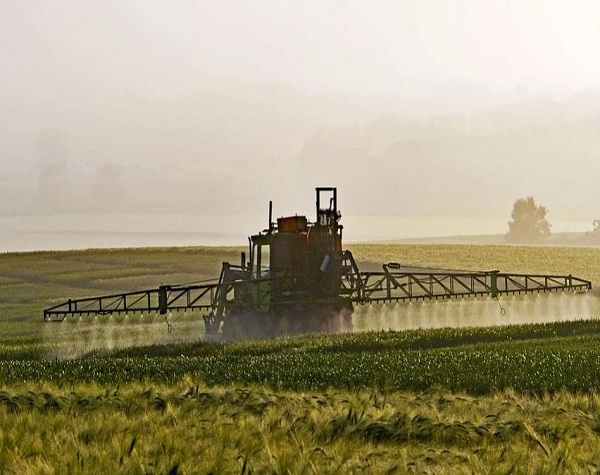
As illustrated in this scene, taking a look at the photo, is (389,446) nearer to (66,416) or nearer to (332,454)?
(332,454)

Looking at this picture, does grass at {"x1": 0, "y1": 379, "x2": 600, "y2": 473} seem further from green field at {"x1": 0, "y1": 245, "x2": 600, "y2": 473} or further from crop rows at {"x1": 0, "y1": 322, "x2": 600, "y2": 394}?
crop rows at {"x1": 0, "y1": 322, "x2": 600, "y2": 394}

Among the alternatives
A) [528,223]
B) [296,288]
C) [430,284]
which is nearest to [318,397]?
[296,288]

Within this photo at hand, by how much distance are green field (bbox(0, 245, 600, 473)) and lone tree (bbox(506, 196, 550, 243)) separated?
311 ft

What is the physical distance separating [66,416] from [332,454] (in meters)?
3.78

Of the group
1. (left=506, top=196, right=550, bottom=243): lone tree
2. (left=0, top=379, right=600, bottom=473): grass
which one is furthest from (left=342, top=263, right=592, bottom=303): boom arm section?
(left=506, top=196, right=550, bottom=243): lone tree

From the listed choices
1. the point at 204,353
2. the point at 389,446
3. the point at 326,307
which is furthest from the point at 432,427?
the point at 326,307

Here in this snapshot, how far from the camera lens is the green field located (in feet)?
26.5

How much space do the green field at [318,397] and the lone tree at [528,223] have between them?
9479 cm

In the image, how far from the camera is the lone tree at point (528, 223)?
13175 cm

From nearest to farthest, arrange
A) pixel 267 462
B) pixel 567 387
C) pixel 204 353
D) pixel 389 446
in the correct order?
pixel 267 462 → pixel 389 446 → pixel 567 387 → pixel 204 353

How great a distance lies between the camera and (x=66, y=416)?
34.6 ft

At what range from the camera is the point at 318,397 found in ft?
44.0

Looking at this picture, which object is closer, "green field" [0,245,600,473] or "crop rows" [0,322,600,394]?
"green field" [0,245,600,473]

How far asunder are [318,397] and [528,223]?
123385 mm
